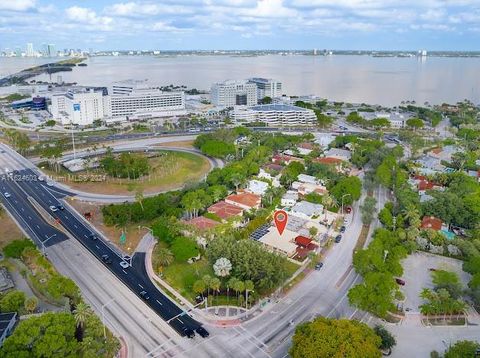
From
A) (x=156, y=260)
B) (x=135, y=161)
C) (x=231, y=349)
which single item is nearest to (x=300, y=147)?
(x=135, y=161)

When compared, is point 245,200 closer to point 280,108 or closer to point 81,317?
point 81,317

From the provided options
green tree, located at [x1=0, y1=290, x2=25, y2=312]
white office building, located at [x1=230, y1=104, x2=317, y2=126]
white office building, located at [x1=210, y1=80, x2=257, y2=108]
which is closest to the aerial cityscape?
green tree, located at [x1=0, y1=290, x2=25, y2=312]

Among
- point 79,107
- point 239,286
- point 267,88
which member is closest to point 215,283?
point 239,286

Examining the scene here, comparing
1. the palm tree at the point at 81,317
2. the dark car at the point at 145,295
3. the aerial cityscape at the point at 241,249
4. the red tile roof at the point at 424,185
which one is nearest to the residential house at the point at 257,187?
the aerial cityscape at the point at 241,249

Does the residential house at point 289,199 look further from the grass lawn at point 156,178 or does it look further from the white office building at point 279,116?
the white office building at point 279,116

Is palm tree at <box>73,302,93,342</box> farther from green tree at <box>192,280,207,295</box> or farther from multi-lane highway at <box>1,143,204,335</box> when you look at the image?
green tree at <box>192,280,207,295</box>

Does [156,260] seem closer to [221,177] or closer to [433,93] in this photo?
[221,177]
